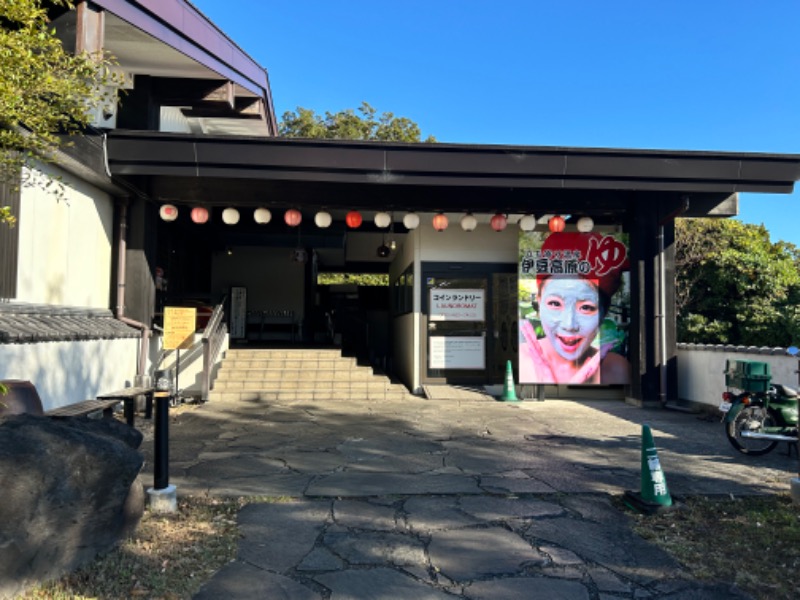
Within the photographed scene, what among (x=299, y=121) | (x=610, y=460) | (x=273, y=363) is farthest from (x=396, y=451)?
(x=299, y=121)

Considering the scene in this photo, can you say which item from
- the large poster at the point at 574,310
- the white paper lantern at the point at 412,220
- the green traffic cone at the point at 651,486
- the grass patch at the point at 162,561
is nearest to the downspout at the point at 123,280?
the white paper lantern at the point at 412,220

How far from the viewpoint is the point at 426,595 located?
10.2 feet

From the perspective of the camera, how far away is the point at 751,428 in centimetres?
618

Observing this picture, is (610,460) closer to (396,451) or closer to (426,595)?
(396,451)

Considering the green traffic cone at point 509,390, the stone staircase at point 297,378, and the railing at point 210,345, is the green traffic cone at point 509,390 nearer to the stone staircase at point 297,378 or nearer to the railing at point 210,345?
the stone staircase at point 297,378

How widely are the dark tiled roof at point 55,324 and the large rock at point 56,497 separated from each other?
296cm

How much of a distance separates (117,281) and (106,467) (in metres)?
6.76

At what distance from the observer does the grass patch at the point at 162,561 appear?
3002mm

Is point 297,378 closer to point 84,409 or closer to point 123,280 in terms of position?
point 123,280

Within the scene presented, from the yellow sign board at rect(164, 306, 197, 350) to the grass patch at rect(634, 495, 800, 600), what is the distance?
7398mm

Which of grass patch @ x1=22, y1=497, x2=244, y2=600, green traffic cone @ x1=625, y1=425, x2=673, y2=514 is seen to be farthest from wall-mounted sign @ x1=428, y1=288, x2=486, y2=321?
grass patch @ x1=22, y1=497, x2=244, y2=600

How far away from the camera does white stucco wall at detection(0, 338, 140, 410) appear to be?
235 inches

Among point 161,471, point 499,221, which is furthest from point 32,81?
point 499,221

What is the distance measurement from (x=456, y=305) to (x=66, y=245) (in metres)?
6.77
